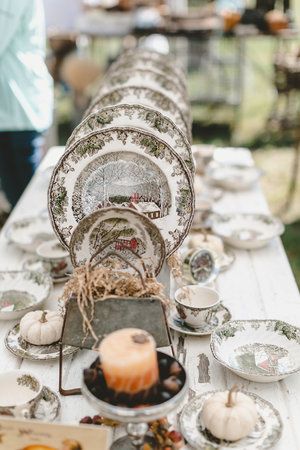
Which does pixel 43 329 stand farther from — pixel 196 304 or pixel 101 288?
pixel 196 304

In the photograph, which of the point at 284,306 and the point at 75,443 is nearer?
the point at 75,443

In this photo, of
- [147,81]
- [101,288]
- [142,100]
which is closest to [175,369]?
[101,288]

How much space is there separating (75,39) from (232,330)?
5.02 meters

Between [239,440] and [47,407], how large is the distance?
0.42 m

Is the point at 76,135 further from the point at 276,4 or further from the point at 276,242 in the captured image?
the point at 276,4

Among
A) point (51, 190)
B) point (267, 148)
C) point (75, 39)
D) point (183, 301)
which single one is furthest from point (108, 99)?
point (75, 39)

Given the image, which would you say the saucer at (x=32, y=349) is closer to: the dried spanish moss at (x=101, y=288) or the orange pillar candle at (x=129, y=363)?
the dried spanish moss at (x=101, y=288)

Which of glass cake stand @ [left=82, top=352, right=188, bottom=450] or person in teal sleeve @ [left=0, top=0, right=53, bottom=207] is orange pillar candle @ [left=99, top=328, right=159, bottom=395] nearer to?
glass cake stand @ [left=82, top=352, right=188, bottom=450]

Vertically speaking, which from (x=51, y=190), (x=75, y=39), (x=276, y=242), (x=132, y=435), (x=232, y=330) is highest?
(x=51, y=190)

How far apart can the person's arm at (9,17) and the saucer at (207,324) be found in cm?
133

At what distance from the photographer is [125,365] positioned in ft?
3.88

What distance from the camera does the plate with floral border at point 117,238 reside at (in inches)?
61.4

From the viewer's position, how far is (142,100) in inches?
97.0

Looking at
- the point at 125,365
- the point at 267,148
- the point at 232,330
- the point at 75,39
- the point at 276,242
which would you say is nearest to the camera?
the point at 125,365
